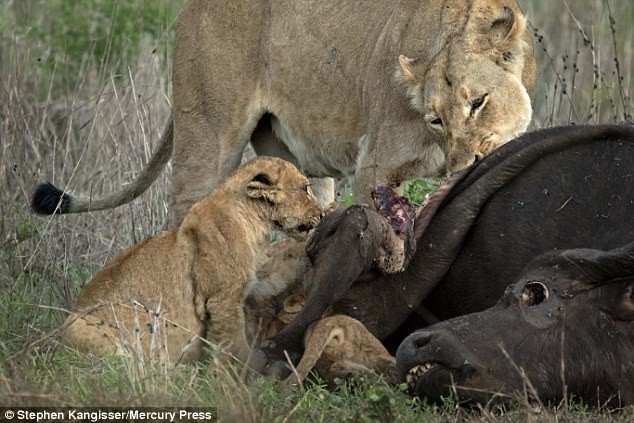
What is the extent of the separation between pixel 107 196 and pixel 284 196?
6.74 ft

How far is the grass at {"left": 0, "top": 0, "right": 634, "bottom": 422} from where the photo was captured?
405 cm

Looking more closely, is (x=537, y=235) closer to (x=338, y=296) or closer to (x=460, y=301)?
(x=460, y=301)

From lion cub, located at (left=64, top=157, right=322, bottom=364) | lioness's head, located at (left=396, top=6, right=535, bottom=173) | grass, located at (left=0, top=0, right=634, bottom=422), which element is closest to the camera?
grass, located at (left=0, top=0, right=634, bottom=422)

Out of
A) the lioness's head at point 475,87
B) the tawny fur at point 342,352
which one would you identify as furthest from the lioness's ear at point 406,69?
the tawny fur at point 342,352

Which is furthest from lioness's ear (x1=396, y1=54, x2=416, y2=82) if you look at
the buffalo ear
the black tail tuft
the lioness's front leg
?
the buffalo ear

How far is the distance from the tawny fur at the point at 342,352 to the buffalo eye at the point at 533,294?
20.5 inches

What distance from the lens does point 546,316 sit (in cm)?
427

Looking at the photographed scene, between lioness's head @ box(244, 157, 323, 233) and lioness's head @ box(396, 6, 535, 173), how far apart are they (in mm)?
756

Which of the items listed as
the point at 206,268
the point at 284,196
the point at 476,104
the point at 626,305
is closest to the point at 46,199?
the point at 206,268

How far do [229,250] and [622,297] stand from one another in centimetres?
171

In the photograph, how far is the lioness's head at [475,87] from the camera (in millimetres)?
5707

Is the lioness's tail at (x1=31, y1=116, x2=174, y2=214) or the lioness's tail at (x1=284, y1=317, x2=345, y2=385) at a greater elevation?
the lioness's tail at (x1=284, y1=317, x2=345, y2=385)

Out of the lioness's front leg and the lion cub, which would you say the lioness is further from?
the lion cub

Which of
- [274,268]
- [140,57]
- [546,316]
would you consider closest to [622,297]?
[546,316]
